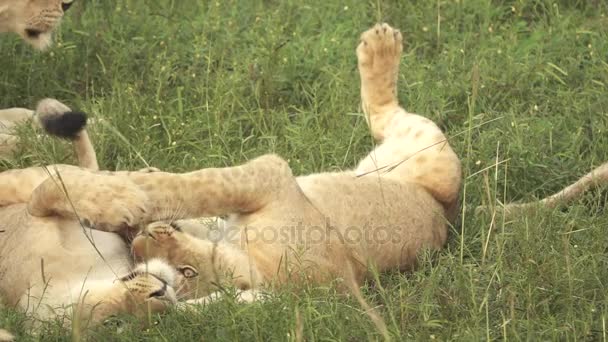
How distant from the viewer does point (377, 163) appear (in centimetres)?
523

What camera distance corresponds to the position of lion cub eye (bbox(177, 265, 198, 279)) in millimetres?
4262

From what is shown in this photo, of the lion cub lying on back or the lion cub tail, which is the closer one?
the lion cub lying on back

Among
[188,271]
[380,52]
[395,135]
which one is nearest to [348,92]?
[380,52]

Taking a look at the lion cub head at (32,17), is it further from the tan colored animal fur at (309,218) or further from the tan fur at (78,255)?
the tan colored animal fur at (309,218)

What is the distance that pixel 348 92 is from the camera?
5836 millimetres

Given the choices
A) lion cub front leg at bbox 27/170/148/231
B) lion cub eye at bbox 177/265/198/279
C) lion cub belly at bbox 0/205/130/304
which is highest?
lion cub front leg at bbox 27/170/148/231

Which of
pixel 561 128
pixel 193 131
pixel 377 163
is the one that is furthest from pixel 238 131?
pixel 561 128

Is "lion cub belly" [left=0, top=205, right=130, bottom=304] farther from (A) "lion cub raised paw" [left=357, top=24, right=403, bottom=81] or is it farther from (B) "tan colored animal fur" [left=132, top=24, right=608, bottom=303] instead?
(A) "lion cub raised paw" [left=357, top=24, right=403, bottom=81]

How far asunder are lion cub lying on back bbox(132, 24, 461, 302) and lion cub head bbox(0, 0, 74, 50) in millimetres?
1427

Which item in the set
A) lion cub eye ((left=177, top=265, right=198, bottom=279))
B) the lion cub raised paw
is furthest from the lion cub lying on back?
the lion cub raised paw

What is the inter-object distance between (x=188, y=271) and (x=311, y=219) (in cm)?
51

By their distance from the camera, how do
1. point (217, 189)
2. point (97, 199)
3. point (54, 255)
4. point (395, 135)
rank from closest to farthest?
point (97, 199) → point (54, 255) → point (217, 189) → point (395, 135)

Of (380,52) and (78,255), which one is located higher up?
(380,52)

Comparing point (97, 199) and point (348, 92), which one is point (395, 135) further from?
point (97, 199)
